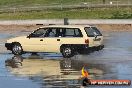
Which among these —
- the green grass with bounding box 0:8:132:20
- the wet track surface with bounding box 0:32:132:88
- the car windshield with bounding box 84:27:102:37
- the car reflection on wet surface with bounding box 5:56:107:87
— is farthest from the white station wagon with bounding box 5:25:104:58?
the green grass with bounding box 0:8:132:20

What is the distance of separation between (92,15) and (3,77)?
112 ft

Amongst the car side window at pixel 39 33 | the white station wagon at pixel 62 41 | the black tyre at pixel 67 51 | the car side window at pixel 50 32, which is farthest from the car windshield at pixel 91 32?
the car side window at pixel 39 33

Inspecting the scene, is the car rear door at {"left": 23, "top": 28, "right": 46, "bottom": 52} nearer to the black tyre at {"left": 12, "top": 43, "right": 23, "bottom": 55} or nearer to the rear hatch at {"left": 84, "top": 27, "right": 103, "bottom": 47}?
the black tyre at {"left": 12, "top": 43, "right": 23, "bottom": 55}

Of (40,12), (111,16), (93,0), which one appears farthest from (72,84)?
(93,0)

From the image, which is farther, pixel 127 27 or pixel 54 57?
pixel 127 27

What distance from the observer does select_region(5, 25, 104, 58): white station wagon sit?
24.3 meters

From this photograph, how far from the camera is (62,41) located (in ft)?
80.8

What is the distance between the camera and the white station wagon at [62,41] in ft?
79.8

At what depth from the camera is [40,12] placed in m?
55.7

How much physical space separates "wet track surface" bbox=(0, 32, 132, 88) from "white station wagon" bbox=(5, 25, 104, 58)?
41 centimetres

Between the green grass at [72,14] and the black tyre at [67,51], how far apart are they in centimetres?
2546

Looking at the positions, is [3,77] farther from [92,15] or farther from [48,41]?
[92,15]

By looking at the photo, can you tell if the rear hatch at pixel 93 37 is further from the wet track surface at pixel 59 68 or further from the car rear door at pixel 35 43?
the car rear door at pixel 35 43

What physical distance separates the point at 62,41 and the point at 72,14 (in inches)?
1126
